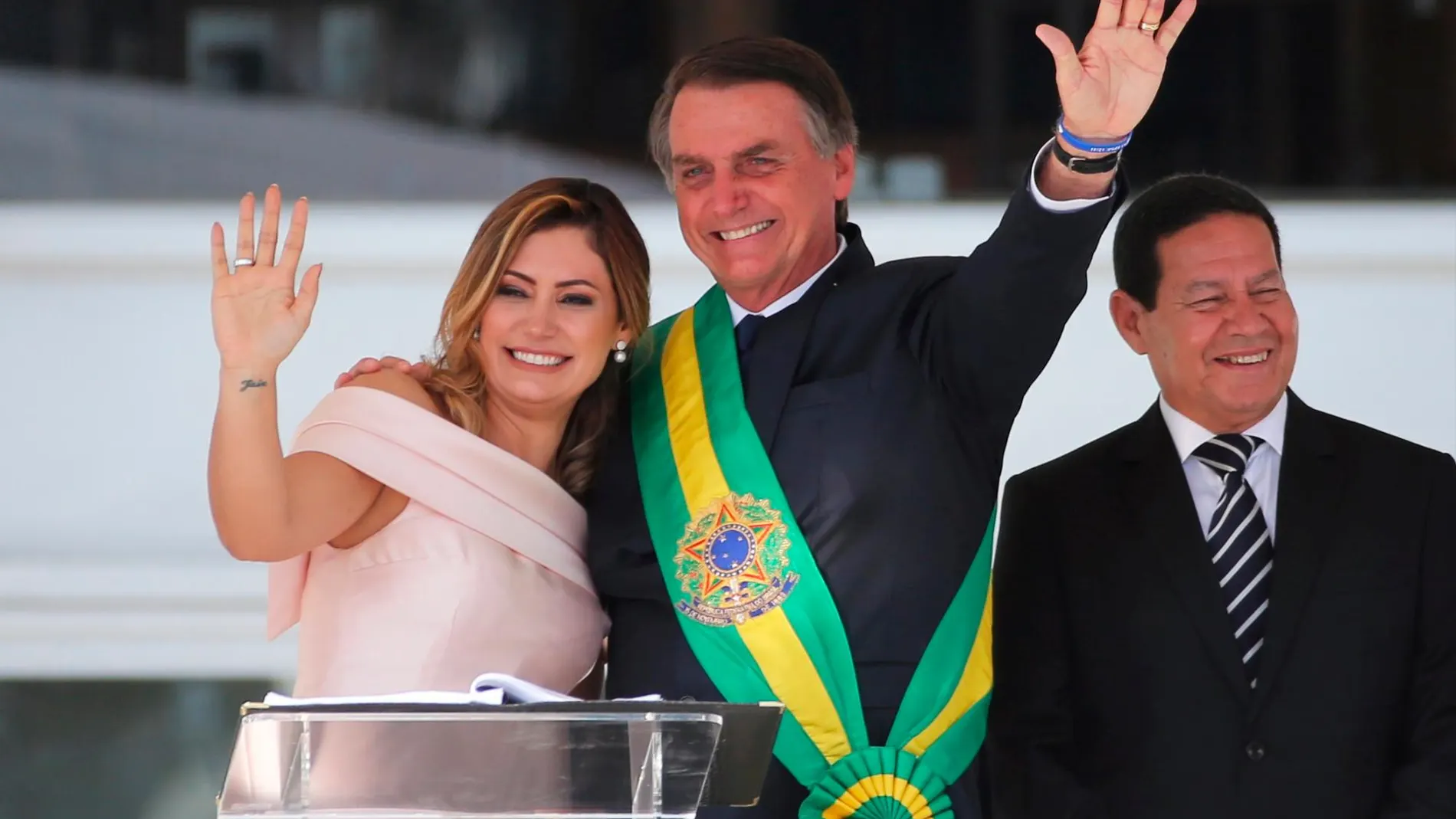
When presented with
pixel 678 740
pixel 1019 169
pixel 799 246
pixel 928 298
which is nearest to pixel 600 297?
pixel 799 246

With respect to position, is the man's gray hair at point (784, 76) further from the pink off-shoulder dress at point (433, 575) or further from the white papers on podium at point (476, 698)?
the white papers on podium at point (476, 698)

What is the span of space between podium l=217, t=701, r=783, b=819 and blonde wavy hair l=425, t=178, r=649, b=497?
80 centimetres

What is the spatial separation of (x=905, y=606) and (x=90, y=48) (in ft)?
9.25

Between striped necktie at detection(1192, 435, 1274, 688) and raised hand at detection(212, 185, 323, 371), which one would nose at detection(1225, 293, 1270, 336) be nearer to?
striped necktie at detection(1192, 435, 1274, 688)

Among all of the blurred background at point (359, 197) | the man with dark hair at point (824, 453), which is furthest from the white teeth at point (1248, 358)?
the blurred background at point (359, 197)

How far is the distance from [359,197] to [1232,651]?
2551 millimetres

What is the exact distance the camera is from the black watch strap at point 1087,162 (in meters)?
2.04

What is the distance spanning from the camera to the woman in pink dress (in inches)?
91.4

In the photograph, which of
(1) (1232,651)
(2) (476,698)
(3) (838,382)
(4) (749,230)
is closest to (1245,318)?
(1) (1232,651)

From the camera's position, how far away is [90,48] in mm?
4289

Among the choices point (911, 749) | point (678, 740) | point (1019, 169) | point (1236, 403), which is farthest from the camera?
point (1019, 169)

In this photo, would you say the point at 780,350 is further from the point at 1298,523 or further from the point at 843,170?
the point at 1298,523

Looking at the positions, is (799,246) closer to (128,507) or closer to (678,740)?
(678,740)

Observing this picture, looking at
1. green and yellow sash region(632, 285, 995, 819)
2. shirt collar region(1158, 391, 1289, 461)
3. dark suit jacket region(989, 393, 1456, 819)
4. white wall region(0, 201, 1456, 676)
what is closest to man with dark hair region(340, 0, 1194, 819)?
green and yellow sash region(632, 285, 995, 819)
